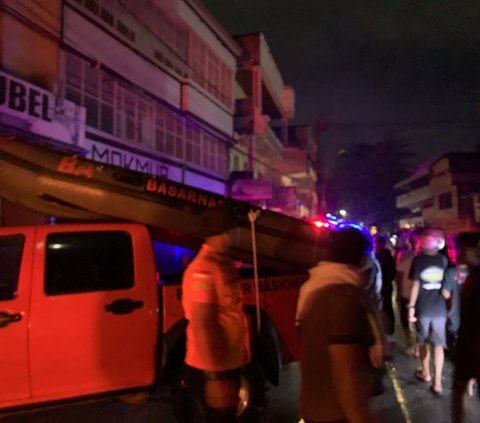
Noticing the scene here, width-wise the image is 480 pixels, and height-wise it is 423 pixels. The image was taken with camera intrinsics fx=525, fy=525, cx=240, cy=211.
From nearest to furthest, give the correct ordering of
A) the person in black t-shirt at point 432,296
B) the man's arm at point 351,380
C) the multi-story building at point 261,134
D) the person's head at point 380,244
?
the man's arm at point 351,380, the person in black t-shirt at point 432,296, the person's head at point 380,244, the multi-story building at point 261,134

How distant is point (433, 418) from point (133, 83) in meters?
12.3

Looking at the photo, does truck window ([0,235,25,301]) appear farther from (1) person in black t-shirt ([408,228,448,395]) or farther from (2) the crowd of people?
(1) person in black t-shirt ([408,228,448,395])

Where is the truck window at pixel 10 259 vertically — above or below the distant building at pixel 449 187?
below

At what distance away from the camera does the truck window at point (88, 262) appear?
4316 mm

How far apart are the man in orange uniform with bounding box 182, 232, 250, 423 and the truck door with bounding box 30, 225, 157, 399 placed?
3.99 ft

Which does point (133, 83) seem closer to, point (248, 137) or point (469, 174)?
point (248, 137)

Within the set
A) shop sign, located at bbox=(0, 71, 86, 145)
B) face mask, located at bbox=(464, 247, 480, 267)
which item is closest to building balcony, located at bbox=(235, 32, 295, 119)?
shop sign, located at bbox=(0, 71, 86, 145)

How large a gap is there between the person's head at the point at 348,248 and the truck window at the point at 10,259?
285 centimetres

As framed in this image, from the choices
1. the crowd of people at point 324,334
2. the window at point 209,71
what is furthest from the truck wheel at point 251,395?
the window at point 209,71

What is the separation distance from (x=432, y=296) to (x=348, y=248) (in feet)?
12.6

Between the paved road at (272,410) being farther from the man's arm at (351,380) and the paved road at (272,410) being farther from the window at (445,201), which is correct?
the window at (445,201)

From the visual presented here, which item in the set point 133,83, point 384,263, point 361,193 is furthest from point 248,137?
point 361,193

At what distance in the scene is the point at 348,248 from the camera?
8.13 ft

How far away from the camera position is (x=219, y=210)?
3.28 metres
